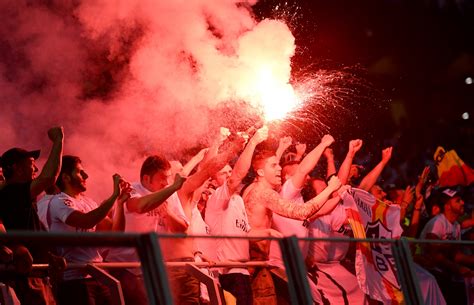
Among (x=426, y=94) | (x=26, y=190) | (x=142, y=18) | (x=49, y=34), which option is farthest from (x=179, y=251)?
(x=426, y=94)

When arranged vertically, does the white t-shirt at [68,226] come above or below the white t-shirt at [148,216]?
below

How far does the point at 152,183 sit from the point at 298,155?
2568 mm

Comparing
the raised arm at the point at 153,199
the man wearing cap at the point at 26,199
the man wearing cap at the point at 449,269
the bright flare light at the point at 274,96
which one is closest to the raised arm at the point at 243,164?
the bright flare light at the point at 274,96

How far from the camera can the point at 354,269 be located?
14.4 ft

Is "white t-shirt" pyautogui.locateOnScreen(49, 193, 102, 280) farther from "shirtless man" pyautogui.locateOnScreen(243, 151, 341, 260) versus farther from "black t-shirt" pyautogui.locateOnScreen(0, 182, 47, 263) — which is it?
"shirtless man" pyautogui.locateOnScreen(243, 151, 341, 260)

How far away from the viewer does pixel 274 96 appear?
26.5 feet

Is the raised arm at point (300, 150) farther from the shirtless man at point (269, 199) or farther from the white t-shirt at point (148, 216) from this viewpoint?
the white t-shirt at point (148, 216)

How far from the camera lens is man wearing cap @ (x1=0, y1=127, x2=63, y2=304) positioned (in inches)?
161

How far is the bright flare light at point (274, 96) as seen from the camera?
7941 millimetres

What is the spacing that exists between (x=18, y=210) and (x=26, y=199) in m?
0.07

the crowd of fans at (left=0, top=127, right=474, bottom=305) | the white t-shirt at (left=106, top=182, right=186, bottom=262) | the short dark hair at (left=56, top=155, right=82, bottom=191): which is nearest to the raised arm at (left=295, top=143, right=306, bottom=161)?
the crowd of fans at (left=0, top=127, right=474, bottom=305)

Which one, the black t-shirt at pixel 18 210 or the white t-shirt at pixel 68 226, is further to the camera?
the white t-shirt at pixel 68 226

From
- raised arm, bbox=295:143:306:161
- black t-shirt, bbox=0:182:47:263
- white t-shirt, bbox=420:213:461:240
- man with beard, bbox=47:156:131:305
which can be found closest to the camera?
black t-shirt, bbox=0:182:47:263

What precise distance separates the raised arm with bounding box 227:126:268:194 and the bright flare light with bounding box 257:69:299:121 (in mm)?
903
